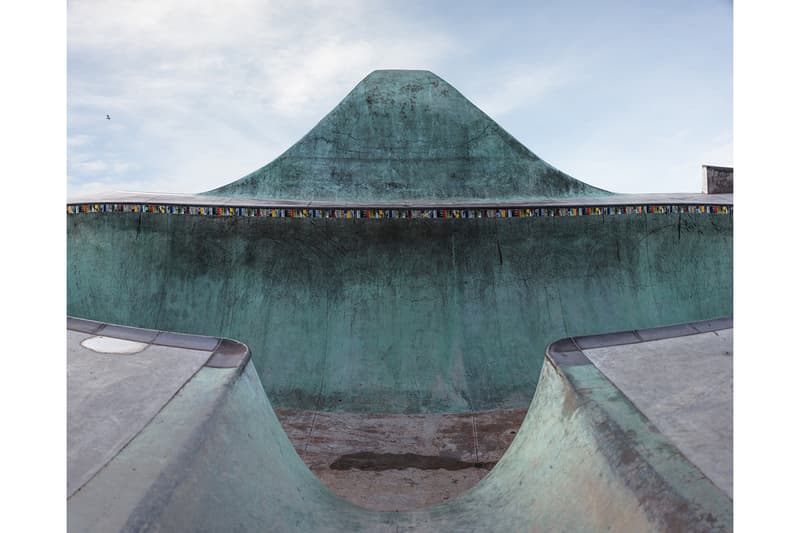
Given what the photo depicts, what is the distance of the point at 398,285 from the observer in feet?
25.6

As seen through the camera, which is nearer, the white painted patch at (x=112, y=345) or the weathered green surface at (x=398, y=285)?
the white painted patch at (x=112, y=345)

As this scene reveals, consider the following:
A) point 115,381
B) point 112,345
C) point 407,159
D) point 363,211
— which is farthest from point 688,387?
point 407,159

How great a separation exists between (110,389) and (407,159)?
350 inches

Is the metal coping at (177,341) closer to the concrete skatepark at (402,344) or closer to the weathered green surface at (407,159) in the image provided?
the concrete skatepark at (402,344)

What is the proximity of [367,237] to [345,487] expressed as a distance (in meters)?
3.96

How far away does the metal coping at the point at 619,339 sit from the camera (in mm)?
3820

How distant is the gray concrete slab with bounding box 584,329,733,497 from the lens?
8.17ft

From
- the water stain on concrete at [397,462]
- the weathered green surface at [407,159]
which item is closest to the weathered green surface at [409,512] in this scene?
the water stain on concrete at [397,462]

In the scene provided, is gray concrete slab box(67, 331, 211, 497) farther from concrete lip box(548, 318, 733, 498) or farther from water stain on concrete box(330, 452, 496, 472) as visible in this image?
concrete lip box(548, 318, 733, 498)

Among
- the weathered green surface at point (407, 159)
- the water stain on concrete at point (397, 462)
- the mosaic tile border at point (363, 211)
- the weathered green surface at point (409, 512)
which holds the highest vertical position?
the weathered green surface at point (407, 159)

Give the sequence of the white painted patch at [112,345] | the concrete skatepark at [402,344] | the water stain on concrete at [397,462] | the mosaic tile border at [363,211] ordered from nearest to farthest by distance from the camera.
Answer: the concrete skatepark at [402,344], the white painted patch at [112,345], the water stain on concrete at [397,462], the mosaic tile border at [363,211]

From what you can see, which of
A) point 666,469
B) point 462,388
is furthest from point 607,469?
point 462,388

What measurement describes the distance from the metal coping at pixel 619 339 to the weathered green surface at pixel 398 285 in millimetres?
3183

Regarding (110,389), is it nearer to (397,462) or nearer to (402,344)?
(397,462)
